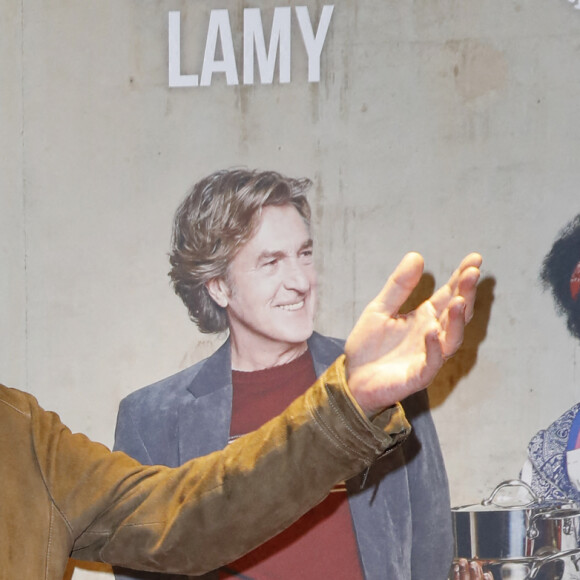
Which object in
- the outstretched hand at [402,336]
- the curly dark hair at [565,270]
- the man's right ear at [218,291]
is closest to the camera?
the outstretched hand at [402,336]

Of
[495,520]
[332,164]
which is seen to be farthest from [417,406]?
[332,164]

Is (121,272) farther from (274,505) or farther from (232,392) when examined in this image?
(274,505)

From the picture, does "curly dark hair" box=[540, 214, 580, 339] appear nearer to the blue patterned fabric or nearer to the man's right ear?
the blue patterned fabric

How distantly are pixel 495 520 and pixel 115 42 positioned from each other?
1610mm

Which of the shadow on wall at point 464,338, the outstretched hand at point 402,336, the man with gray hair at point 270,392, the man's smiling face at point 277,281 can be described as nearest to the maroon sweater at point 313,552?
the man with gray hair at point 270,392

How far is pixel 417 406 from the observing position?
2.27 metres

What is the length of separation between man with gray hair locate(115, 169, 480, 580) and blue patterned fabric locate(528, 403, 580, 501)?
235mm

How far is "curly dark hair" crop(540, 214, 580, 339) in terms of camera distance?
2221 mm

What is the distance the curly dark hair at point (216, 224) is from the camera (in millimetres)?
2320

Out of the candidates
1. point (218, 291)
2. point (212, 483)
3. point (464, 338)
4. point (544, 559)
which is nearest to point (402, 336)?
point (212, 483)

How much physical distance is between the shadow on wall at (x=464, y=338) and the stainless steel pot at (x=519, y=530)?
28cm

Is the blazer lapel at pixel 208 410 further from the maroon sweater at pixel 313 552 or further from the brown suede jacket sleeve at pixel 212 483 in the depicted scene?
the brown suede jacket sleeve at pixel 212 483

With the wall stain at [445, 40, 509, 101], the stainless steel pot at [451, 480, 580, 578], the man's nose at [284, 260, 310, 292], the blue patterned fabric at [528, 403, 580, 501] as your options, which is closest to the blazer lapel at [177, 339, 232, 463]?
the man's nose at [284, 260, 310, 292]

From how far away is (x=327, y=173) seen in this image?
230 cm
